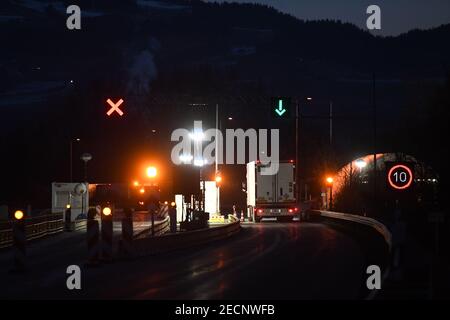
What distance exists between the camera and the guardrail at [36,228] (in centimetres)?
3947

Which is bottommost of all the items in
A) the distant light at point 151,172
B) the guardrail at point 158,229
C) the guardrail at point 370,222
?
the guardrail at point 158,229

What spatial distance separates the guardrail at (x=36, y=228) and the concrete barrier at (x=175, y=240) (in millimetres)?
7199

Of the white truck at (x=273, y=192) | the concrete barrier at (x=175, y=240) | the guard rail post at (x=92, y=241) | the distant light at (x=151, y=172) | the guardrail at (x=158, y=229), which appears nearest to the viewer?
the guard rail post at (x=92, y=241)

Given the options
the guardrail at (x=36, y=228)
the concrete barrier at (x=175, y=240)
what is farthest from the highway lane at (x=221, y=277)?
the guardrail at (x=36, y=228)

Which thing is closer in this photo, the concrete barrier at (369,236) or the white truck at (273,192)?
the concrete barrier at (369,236)

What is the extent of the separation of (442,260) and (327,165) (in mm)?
59319

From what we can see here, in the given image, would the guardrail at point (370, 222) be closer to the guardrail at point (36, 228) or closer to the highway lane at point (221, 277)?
the highway lane at point (221, 277)

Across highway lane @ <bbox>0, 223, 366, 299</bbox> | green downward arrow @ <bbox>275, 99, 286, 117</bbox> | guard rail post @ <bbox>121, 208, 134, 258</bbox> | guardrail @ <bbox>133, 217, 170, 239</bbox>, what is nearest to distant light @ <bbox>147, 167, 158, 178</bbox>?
guardrail @ <bbox>133, 217, 170, 239</bbox>

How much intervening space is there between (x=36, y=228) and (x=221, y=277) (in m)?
25.6

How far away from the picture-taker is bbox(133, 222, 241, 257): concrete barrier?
103 ft

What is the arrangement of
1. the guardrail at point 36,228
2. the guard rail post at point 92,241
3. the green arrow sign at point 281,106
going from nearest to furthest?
the guard rail post at point 92,241 < the guardrail at point 36,228 < the green arrow sign at point 281,106

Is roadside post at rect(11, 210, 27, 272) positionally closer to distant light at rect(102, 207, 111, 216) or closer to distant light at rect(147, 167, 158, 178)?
distant light at rect(102, 207, 111, 216)

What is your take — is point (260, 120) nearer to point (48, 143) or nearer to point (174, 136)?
point (174, 136)
